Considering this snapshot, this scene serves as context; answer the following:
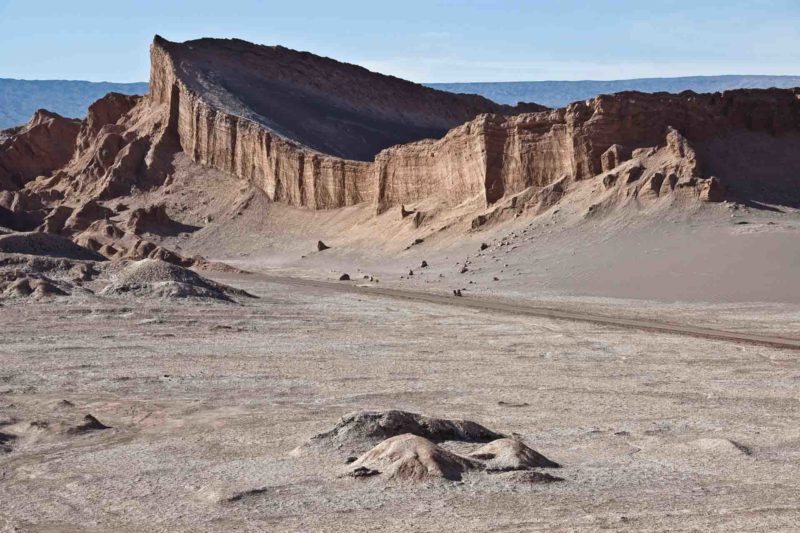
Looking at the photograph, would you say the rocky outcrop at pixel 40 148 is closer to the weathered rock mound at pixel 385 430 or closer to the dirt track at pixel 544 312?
the dirt track at pixel 544 312

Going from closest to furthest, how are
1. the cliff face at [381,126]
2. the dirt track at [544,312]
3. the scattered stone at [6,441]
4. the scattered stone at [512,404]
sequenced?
the scattered stone at [6,441] < the scattered stone at [512,404] < the dirt track at [544,312] < the cliff face at [381,126]

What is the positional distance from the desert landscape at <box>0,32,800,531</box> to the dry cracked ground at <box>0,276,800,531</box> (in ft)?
0.18

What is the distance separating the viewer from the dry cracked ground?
31.3ft

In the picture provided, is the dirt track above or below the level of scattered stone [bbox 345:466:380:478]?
below

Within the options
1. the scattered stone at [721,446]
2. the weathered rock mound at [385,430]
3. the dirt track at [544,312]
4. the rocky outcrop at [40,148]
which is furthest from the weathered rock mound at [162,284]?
the rocky outcrop at [40,148]

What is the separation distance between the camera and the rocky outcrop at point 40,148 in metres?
71.9

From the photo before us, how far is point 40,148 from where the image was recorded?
73.3 m

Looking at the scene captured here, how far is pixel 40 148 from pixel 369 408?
63.0 m

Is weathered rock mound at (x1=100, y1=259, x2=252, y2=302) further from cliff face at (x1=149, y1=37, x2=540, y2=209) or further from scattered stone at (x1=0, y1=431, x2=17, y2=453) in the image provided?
cliff face at (x1=149, y1=37, x2=540, y2=209)

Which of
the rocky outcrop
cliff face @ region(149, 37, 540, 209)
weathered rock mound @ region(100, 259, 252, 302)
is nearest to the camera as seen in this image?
weathered rock mound @ region(100, 259, 252, 302)

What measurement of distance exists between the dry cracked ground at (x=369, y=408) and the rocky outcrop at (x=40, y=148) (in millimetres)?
49040

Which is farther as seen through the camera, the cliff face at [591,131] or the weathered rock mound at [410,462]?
the cliff face at [591,131]

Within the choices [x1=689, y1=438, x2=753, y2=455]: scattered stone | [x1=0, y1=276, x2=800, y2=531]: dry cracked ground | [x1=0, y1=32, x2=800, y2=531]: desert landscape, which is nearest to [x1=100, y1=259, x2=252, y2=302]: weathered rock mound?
[x1=0, y1=32, x2=800, y2=531]: desert landscape

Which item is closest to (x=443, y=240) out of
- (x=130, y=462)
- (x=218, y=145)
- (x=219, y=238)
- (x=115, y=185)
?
(x=219, y=238)
